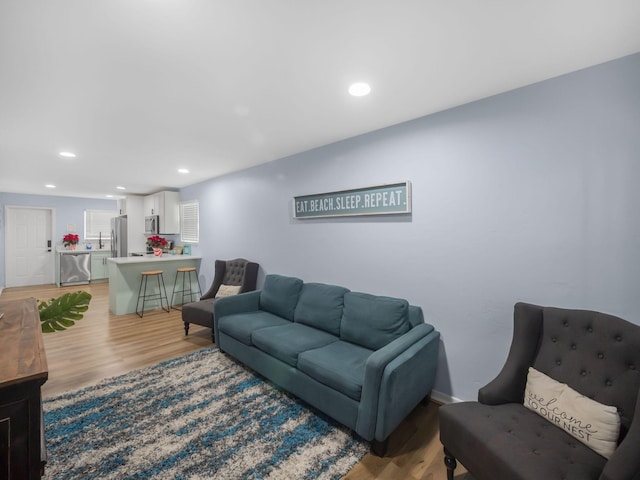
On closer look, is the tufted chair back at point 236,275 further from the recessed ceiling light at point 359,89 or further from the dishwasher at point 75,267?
the dishwasher at point 75,267

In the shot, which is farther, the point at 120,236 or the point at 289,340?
the point at 120,236

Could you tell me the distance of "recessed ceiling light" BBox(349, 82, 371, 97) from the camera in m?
1.88

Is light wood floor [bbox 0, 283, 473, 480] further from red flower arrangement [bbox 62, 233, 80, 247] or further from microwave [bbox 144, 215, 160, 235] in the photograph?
red flower arrangement [bbox 62, 233, 80, 247]

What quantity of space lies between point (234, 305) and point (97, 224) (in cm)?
715

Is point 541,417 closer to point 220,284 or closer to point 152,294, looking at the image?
point 220,284

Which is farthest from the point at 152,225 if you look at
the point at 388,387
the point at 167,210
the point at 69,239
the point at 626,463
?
the point at 626,463

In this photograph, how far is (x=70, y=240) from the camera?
707 cm

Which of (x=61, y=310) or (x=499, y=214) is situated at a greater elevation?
(x=499, y=214)

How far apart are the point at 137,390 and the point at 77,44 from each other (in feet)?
8.34

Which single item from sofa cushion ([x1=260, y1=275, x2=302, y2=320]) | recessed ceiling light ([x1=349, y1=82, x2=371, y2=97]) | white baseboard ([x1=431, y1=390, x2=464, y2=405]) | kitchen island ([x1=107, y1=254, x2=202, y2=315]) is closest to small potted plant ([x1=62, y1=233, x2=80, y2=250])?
kitchen island ([x1=107, y1=254, x2=202, y2=315])

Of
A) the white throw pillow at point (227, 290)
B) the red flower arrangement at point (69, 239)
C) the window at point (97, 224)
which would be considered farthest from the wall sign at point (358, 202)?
the window at point (97, 224)

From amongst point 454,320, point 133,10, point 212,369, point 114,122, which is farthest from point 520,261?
point 114,122

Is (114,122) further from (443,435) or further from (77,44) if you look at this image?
(443,435)

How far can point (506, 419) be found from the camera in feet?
4.71
